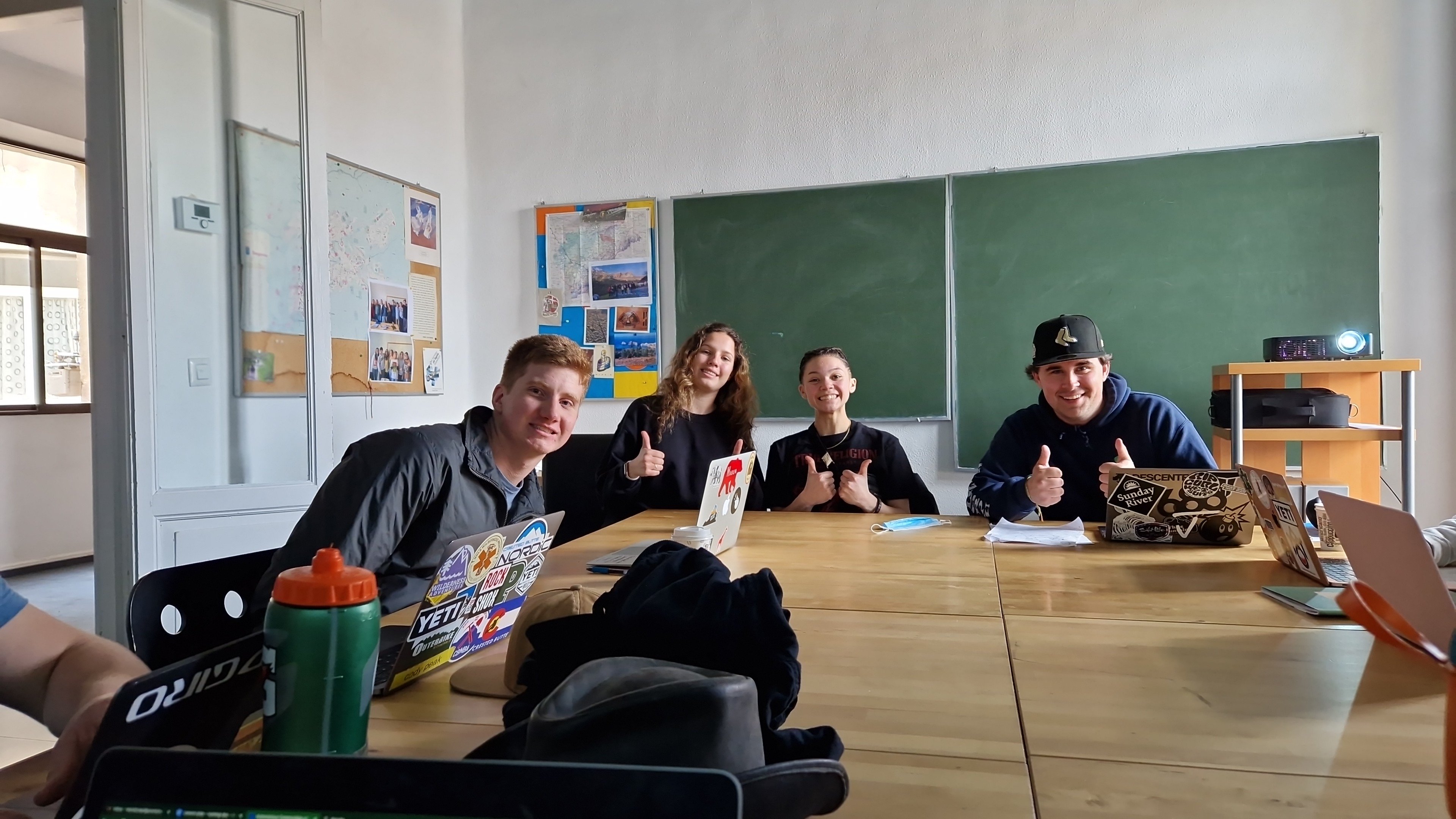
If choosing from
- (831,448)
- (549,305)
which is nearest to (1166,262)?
(831,448)

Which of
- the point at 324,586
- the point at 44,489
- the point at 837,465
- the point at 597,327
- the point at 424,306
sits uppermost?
the point at 424,306

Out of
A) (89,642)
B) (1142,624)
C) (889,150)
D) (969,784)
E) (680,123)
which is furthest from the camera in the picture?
(680,123)

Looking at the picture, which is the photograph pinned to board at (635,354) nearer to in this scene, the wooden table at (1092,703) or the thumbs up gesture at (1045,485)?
the thumbs up gesture at (1045,485)

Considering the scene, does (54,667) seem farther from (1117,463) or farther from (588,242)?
(588,242)

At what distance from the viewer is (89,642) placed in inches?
34.8

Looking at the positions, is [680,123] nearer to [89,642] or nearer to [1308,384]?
[1308,384]

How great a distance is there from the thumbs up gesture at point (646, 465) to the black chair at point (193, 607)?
1.25 m

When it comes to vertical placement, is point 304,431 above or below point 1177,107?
below

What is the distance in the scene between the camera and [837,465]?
107 inches

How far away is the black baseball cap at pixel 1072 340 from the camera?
221 cm

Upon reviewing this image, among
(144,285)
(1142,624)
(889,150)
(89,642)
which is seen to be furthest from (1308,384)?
(144,285)

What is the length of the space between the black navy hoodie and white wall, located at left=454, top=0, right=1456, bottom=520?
47.7 inches

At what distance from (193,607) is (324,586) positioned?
893 millimetres

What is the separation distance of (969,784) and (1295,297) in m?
3.36
